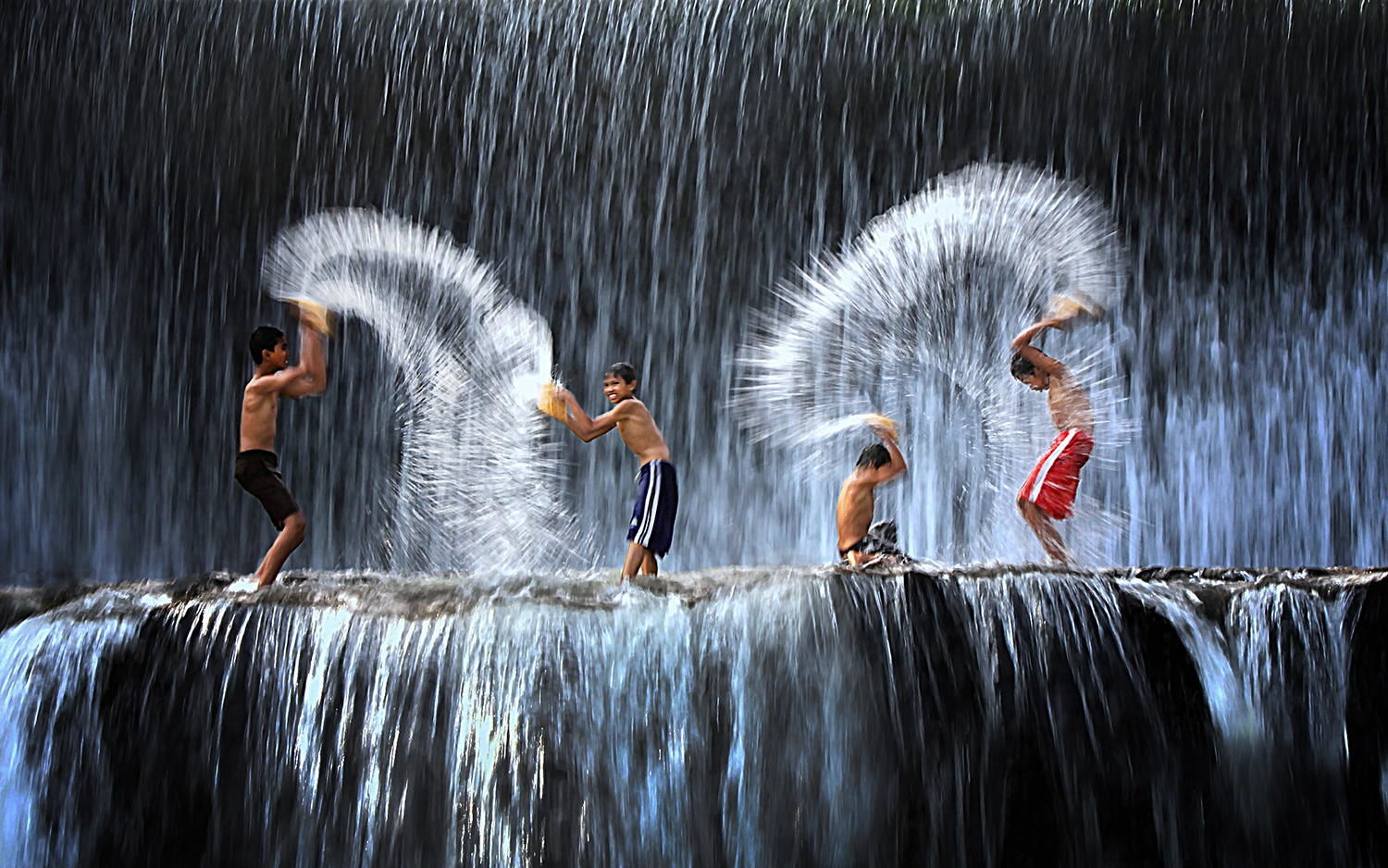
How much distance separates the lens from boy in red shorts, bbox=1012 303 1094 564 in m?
6.68

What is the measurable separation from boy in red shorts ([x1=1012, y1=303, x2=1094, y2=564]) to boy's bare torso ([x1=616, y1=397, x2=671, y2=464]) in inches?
81.7

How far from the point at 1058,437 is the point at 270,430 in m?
4.32

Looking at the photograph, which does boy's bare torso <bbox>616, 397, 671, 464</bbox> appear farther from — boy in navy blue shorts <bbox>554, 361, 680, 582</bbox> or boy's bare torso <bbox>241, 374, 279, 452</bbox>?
boy's bare torso <bbox>241, 374, 279, 452</bbox>

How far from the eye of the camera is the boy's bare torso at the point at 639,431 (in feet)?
21.0

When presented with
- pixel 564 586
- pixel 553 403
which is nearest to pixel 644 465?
pixel 553 403

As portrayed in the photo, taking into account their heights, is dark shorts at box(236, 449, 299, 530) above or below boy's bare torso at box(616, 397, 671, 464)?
below

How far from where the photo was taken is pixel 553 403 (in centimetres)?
621

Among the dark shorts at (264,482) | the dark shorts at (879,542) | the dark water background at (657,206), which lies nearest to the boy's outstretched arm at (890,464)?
the dark shorts at (879,542)

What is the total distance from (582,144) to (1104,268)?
5.07 metres

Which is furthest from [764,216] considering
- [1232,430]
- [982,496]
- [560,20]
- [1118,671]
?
[1118,671]

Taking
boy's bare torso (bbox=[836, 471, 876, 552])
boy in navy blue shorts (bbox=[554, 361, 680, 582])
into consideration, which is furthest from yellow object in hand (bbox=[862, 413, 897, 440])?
boy in navy blue shorts (bbox=[554, 361, 680, 582])

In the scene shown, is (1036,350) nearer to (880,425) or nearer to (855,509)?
(880,425)

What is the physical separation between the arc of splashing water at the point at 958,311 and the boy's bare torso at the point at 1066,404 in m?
0.46

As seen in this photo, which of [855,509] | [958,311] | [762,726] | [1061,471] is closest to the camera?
[762,726]
